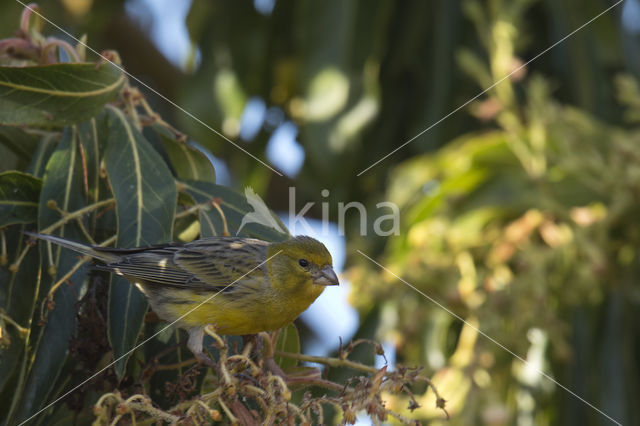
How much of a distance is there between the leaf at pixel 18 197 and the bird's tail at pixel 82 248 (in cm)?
8

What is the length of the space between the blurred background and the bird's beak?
28.7 inches

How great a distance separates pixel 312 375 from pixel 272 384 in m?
0.24

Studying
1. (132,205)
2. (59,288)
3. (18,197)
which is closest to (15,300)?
(59,288)

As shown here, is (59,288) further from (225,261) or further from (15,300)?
(225,261)

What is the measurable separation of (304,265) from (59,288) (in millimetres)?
567

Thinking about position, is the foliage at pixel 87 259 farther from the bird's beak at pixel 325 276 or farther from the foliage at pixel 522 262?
the foliage at pixel 522 262

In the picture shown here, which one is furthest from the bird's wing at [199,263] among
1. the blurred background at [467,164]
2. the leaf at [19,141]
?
the blurred background at [467,164]

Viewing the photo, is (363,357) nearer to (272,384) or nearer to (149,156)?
(149,156)

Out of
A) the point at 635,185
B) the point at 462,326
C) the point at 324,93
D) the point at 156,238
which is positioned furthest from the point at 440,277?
the point at 156,238

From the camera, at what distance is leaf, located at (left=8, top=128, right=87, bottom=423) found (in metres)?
1.64

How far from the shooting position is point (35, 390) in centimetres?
163

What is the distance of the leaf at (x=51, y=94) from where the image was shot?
5.83 feet

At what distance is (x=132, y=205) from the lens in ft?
5.78

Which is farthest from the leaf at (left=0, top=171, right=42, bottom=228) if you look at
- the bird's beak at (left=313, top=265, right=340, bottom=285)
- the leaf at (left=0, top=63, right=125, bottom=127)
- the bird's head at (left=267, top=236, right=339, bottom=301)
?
the bird's beak at (left=313, top=265, right=340, bottom=285)
